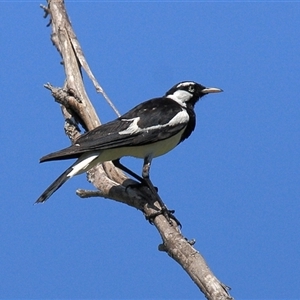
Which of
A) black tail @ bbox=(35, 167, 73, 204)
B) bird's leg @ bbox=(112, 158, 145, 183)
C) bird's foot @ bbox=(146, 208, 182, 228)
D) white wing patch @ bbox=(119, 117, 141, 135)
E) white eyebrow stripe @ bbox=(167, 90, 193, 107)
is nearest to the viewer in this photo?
black tail @ bbox=(35, 167, 73, 204)

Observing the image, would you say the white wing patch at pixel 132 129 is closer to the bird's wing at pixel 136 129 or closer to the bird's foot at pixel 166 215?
the bird's wing at pixel 136 129

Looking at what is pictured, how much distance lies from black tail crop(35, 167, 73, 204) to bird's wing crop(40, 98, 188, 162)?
13cm

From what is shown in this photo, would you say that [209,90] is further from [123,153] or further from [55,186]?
[55,186]

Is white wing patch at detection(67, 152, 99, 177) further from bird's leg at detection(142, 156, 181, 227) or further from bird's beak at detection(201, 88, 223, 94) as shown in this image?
bird's beak at detection(201, 88, 223, 94)

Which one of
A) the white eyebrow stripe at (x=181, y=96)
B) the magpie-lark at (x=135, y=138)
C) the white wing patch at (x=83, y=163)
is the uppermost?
the white eyebrow stripe at (x=181, y=96)

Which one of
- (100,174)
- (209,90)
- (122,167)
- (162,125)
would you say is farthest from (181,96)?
(100,174)

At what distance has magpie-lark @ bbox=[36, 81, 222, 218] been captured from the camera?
5.69 m

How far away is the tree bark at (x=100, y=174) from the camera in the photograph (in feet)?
15.1

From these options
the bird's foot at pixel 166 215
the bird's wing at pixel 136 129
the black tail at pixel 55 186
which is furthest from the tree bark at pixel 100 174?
the black tail at pixel 55 186

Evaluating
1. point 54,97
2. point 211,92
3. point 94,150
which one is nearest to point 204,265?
point 94,150

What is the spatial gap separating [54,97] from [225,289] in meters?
3.18

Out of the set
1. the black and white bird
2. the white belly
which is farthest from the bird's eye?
the white belly

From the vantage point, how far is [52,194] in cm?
551

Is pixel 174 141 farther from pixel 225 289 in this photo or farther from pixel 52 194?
pixel 225 289
